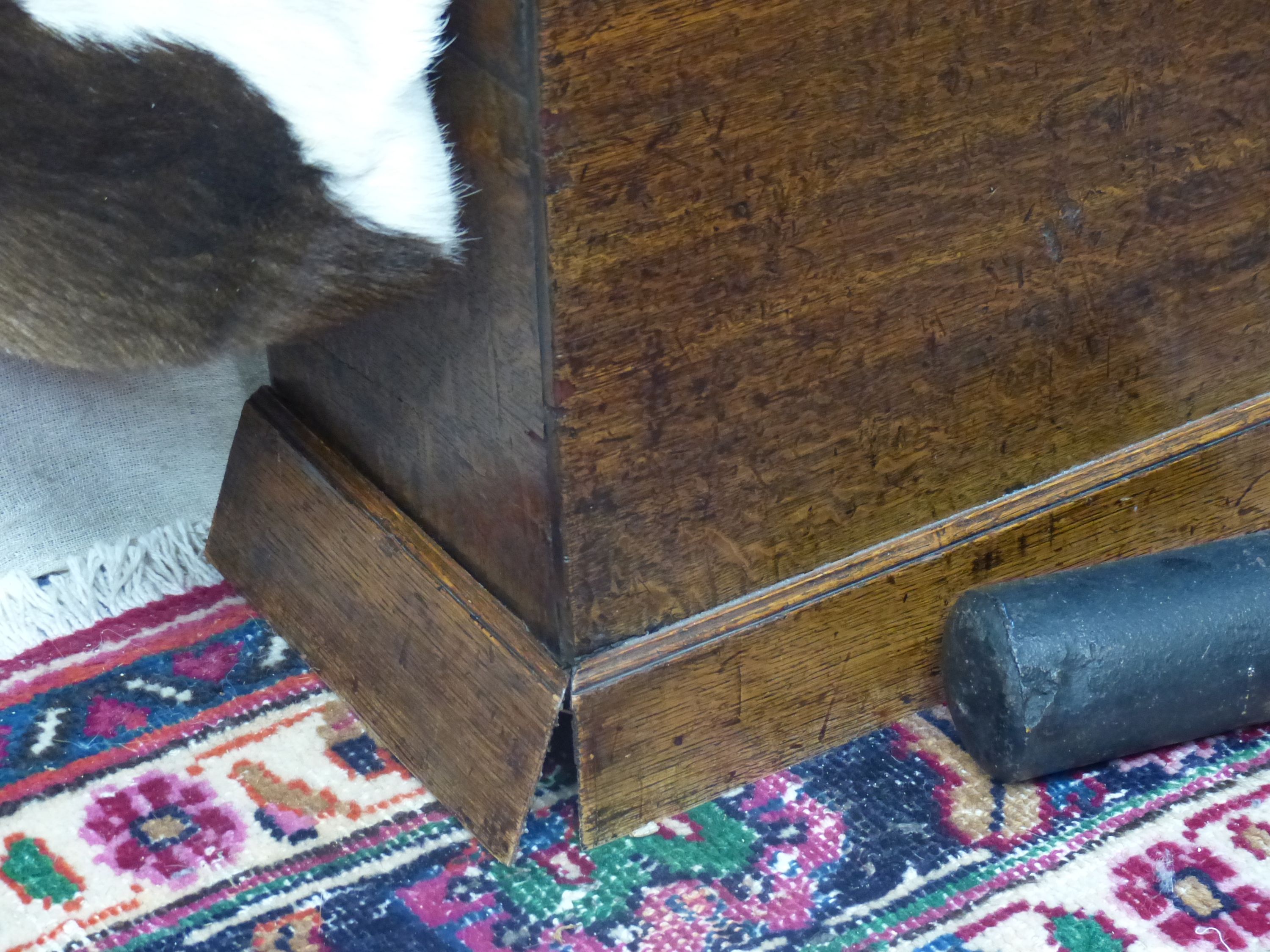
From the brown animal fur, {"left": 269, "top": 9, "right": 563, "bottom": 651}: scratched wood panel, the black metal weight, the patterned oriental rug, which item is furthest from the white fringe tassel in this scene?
the black metal weight

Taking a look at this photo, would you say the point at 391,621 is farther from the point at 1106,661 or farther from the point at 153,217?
the point at 1106,661

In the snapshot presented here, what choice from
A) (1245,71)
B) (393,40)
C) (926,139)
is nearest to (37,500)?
(393,40)

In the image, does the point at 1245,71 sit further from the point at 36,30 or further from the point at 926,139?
the point at 36,30

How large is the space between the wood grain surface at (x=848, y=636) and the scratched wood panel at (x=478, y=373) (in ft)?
0.32

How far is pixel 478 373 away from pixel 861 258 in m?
0.27

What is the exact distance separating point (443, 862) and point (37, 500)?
2.03 ft

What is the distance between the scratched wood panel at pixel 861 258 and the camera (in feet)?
2.95

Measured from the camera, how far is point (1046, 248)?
3.58ft

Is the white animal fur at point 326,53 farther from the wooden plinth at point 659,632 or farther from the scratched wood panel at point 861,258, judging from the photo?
the wooden plinth at point 659,632

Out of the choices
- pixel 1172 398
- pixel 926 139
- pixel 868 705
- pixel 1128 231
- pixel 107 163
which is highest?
pixel 107 163

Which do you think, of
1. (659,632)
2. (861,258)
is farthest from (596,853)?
(861,258)

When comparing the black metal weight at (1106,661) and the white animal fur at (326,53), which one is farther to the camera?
the black metal weight at (1106,661)

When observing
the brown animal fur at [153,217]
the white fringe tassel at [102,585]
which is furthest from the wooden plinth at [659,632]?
the brown animal fur at [153,217]

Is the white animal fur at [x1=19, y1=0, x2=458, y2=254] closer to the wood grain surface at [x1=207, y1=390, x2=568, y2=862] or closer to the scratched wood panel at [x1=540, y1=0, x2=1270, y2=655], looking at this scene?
the scratched wood panel at [x1=540, y1=0, x2=1270, y2=655]
